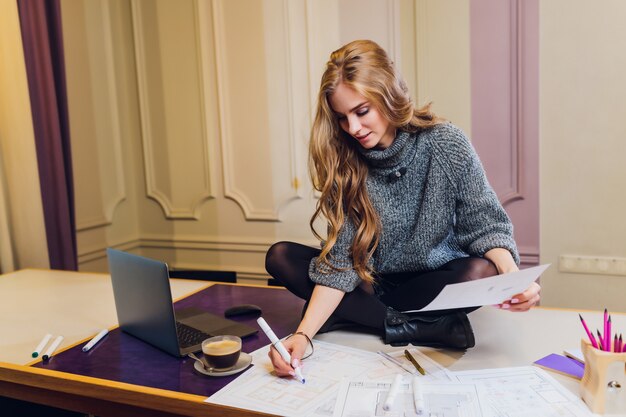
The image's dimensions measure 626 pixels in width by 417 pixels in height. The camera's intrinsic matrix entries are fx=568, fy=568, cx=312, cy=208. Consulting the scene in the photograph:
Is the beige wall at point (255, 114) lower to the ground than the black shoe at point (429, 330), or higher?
higher

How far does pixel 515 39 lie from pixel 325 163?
1.38m

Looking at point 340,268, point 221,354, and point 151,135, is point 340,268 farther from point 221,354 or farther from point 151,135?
point 151,135

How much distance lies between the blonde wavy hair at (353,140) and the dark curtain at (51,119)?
1.54m

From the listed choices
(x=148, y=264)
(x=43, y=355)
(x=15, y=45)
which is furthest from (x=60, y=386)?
(x=15, y=45)

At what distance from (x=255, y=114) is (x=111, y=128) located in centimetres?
84

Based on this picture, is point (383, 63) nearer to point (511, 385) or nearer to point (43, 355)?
point (511, 385)

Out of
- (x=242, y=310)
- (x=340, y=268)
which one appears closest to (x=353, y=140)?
(x=340, y=268)

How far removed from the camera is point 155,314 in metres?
1.29

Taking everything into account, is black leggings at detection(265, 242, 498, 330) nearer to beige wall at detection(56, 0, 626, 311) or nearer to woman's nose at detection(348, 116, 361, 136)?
woman's nose at detection(348, 116, 361, 136)

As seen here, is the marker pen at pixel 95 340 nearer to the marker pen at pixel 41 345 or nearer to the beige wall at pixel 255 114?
the marker pen at pixel 41 345

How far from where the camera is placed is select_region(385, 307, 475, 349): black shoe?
1.19m

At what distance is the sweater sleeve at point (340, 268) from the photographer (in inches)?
Answer: 53.5

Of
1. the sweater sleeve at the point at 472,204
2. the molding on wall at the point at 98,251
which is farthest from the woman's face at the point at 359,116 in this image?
the molding on wall at the point at 98,251

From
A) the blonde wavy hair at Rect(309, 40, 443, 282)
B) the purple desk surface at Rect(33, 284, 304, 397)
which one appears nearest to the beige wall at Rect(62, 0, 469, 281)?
the blonde wavy hair at Rect(309, 40, 443, 282)
